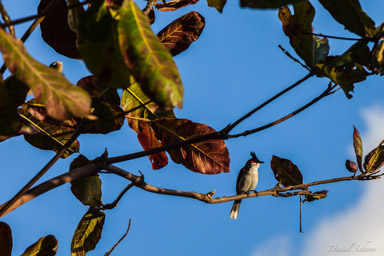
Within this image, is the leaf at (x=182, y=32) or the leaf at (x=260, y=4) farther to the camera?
the leaf at (x=182, y=32)

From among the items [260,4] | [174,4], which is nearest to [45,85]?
Answer: [260,4]

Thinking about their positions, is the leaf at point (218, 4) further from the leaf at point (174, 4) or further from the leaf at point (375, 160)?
the leaf at point (375, 160)

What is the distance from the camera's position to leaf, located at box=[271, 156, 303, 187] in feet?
8.65

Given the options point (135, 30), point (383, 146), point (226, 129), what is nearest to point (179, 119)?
point (226, 129)

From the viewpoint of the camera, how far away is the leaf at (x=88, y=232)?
7.42 ft

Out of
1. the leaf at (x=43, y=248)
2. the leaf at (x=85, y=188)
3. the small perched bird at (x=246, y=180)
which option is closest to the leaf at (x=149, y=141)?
the leaf at (x=85, y=188)

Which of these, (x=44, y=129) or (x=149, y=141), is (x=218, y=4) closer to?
(x=149, y=141)

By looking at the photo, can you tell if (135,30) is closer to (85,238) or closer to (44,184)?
(44,184)

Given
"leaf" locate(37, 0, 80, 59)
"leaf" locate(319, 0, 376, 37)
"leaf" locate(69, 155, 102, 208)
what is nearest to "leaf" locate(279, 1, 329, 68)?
"leaf" locate(319, 0, 376, 37)

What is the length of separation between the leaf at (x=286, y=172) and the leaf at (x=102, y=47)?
5.12 ft

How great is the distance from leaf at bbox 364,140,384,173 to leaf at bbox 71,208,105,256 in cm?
137

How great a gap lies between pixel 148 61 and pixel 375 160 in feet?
5.69

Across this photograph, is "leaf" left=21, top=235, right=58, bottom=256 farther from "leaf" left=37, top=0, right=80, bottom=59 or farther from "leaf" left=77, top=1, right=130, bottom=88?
"leaf" left=77, top=1, right=130, bottom=88

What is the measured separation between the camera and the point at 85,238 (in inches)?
90.8
